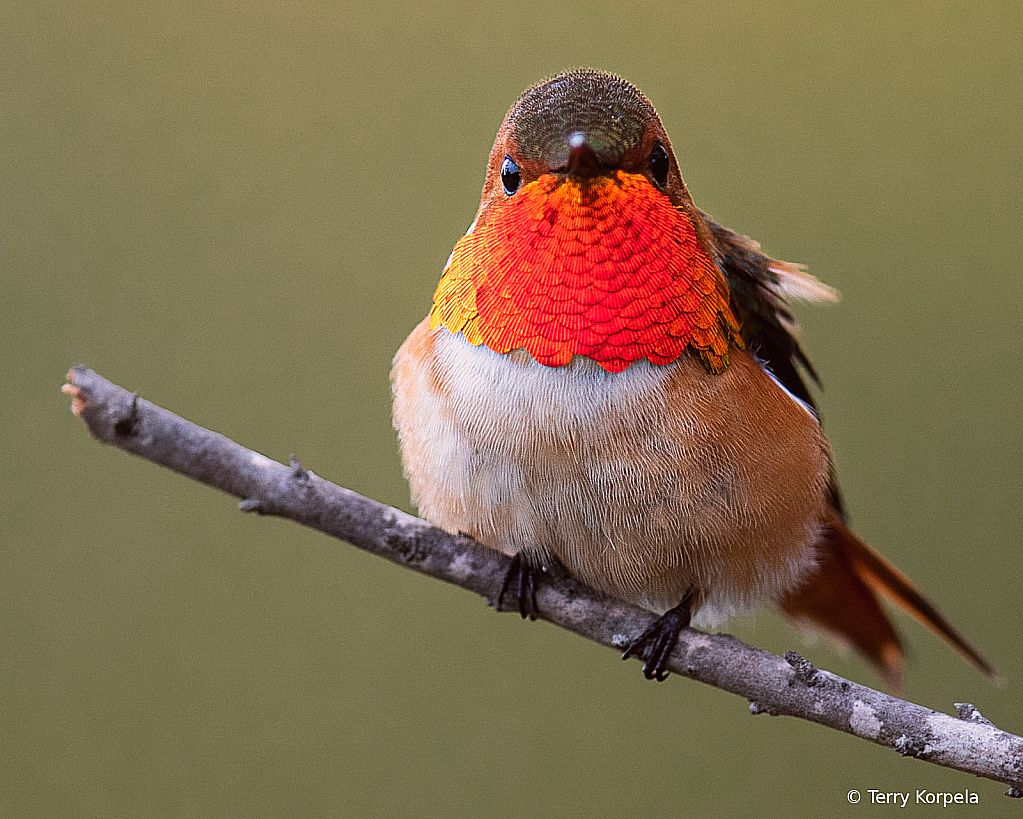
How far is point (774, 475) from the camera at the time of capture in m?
1.77

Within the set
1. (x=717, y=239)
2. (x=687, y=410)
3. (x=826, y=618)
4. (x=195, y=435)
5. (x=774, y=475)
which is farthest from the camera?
(x=826, y=618)

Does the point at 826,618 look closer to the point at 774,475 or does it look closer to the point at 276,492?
the point at 774,475

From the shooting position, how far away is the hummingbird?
61.1 inches

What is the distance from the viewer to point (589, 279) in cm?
155

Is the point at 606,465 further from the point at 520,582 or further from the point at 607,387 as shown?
the point at 520,582

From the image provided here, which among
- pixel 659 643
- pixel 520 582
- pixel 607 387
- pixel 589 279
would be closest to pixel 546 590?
pixel 520 582

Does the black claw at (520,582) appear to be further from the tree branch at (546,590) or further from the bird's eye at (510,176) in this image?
the bird's eye at (510,176)

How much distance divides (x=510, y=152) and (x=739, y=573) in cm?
84

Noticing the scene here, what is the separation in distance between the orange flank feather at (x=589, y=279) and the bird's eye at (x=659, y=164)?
1.4 inches

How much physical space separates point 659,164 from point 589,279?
0.25m

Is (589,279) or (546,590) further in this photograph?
(546,590)

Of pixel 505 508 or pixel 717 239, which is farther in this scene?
pixel 717 239

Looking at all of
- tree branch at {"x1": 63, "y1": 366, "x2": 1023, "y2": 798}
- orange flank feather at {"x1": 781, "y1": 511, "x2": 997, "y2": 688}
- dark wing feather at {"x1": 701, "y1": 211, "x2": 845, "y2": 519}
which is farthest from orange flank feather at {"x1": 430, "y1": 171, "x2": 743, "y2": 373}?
orange flank feather at {"x1": 781, "y1": 511, "x2": 997, "y2": 688}

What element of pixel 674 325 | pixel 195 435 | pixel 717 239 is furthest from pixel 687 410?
pixel 195 435
